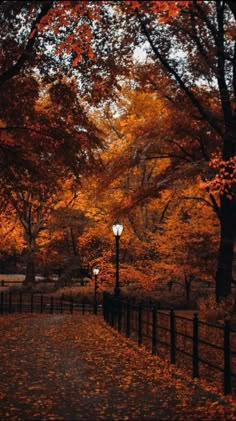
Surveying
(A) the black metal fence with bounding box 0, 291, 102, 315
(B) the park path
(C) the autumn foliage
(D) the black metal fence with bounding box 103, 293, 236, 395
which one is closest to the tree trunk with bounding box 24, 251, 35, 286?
(A) the black metal fence with bounding box 0, 291, 102, 315

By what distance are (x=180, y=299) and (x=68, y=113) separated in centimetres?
1980

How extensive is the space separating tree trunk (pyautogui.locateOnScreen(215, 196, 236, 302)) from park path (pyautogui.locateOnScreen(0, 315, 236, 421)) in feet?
28.8

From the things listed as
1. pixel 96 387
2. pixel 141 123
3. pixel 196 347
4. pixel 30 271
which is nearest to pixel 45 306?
pixel 30 271

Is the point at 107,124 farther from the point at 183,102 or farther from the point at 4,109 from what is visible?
the point at 4,109

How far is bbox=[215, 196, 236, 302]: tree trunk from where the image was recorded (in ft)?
77.4

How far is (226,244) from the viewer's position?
23.8 metres

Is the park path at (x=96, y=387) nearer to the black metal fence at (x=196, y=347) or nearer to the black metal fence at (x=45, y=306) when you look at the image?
the black metal fence at (x=196, y=347)

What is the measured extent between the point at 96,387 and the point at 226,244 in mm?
14785

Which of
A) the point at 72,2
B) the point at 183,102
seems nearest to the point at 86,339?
the point at 72,2

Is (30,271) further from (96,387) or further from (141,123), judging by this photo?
(96,387)

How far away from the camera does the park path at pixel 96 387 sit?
8164 millimetres

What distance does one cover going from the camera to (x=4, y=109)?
19.6 metres

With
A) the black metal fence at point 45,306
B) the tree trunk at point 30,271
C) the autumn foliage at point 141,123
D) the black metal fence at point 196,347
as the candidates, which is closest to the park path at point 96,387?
the black metal fence at point 196,347

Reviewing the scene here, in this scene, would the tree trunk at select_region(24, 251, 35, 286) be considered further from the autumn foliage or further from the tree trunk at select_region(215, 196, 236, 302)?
the tree trunk at select_region(215, 196, 236, 302)
